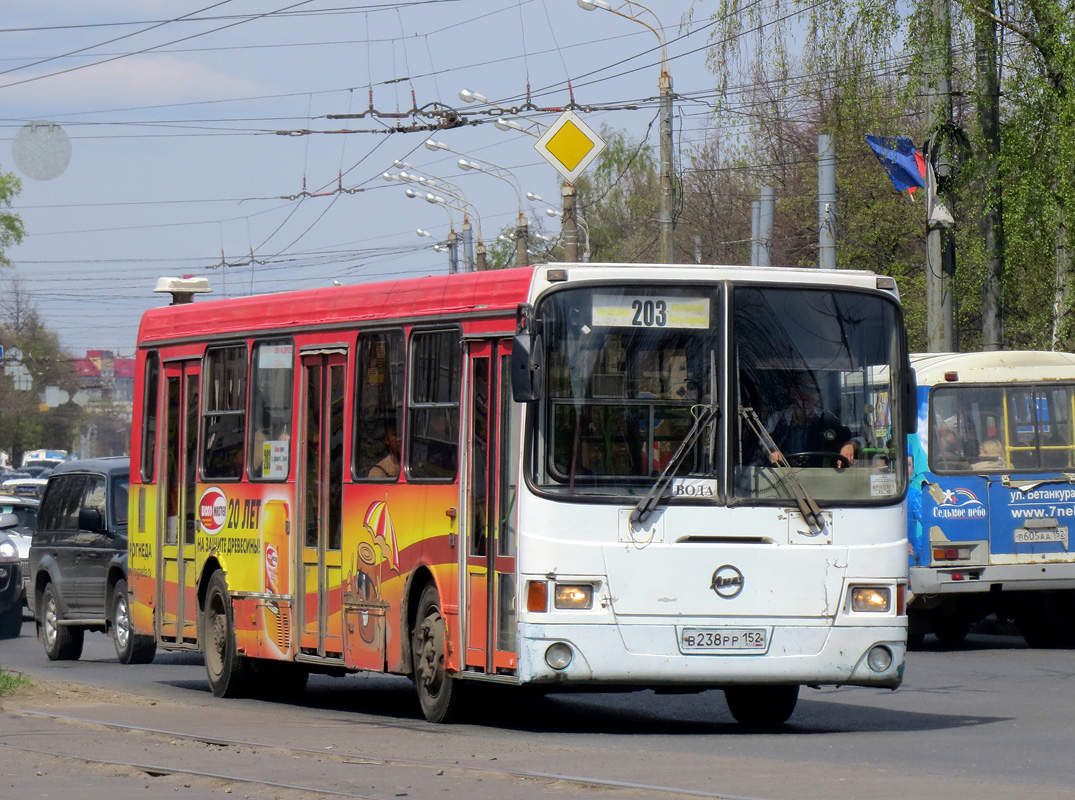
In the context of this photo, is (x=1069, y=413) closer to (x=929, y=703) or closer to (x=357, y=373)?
(x=929, y=703)

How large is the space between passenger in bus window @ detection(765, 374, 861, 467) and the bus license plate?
97 centimetres

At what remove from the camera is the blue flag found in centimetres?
2470

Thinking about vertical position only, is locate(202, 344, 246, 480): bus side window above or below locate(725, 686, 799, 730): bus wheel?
above

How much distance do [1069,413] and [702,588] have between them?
8.39 meters

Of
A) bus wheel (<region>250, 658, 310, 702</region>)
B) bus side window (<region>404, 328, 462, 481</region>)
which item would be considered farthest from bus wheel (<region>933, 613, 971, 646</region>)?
bus side window (<region>404, 328, 462, 481</region>)

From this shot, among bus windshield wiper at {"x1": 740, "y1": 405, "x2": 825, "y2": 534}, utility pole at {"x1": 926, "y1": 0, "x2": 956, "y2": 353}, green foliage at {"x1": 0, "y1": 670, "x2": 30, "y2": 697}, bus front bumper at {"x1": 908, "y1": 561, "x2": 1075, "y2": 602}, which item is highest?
utility pole at {"x1": 926, "y1": 0, "x2": 956, "y2": 353}

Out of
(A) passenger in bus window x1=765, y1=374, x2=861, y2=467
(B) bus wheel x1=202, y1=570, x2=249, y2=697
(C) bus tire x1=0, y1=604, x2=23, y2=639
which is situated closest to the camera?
(A) passenger in bus window x1=765, y1=374, x2=861, y2=467

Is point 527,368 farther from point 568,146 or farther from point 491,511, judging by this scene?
point 568,146

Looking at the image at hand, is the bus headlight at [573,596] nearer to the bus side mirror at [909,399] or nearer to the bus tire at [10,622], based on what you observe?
the bus side mirror at [909,399]

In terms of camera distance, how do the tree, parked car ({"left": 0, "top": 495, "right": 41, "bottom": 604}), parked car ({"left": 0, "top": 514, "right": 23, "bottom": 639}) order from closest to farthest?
1. parked car ({"left": 0, "top": 514, "right": 23, "bottom": 639})
2. parked car ({"left": 0, "top": 495, "right": 41, "bottom": 604})
3. the tree

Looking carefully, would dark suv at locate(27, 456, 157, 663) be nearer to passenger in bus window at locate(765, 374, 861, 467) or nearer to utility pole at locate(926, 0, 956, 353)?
passenger in bus window at locate(765, 374, 861, 467)

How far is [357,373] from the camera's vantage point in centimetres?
1277

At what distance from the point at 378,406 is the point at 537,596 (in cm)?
246

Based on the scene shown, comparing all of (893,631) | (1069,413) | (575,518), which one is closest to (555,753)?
(575,518)
